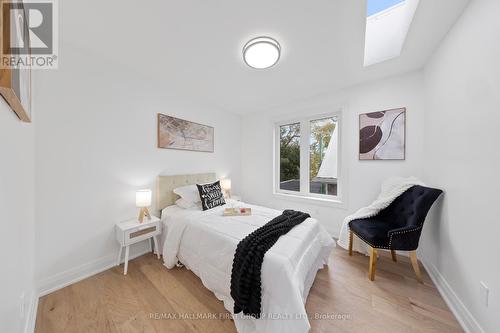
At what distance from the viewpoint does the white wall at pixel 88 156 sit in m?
1.63

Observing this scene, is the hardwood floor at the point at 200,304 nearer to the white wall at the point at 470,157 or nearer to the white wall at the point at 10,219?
the white wall at the point at 470,157

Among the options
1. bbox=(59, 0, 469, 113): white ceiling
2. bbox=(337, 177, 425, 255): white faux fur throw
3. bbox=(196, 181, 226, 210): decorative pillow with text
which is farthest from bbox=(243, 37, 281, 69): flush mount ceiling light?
bbox=(337, 177, 425, 255): white faux fur throw

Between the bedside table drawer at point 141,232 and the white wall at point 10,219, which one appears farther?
the bedside table drawer at point 141,232

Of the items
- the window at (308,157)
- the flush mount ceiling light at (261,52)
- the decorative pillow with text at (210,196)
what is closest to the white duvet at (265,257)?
the decorative pillow with text at (210,196)

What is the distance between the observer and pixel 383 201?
2.09m

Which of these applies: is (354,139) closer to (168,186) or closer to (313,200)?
(313,200)

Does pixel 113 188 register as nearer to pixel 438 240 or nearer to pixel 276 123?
pixel 276 123

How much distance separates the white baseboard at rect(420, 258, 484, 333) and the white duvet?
972mm

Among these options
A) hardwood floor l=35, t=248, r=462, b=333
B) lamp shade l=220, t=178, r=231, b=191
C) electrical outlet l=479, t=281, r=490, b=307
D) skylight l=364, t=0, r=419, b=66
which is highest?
skylight l=364, t=0, r=419, b=66

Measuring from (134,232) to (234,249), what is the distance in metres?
1.27

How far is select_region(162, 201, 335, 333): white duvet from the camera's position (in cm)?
116

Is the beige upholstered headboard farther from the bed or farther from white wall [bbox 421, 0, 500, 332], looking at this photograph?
white wall [bbox 421, 0, 500, 332]

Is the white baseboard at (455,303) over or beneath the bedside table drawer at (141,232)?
beneath

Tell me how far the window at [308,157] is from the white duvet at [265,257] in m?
1.32
